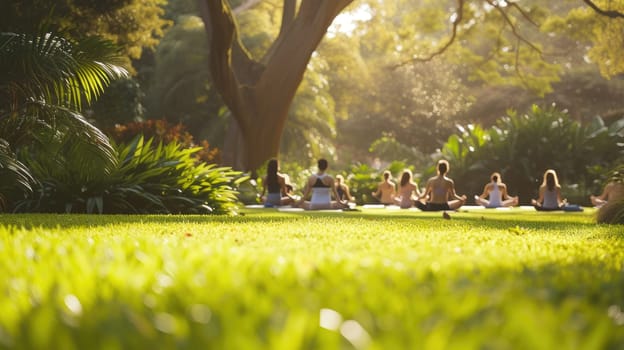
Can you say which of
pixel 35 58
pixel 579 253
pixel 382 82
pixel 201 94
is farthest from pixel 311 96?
pixel 579 253

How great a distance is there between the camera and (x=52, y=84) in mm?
10836

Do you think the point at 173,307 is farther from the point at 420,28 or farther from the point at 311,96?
the point at 311,96

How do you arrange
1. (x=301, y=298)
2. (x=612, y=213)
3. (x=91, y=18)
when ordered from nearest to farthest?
(x=301, y=298), (x=612, y=213), (x=91, y=18)

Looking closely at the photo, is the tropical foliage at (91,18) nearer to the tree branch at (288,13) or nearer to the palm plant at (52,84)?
the palm plant at (52,84)

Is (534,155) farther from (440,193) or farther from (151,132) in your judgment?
(151,132)

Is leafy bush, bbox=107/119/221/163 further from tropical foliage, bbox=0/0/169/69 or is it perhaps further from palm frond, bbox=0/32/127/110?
palm frond, bbox=0/32/127/110

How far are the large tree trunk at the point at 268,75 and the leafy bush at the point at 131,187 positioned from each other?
6338 mm

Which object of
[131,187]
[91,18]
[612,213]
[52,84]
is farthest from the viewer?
[91,18]

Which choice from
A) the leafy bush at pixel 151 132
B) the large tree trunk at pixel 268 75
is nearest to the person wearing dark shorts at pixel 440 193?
the large tree trunk at pixel 268 75

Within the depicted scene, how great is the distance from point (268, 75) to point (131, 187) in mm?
9654

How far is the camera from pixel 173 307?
Answer: 2998 millimetres

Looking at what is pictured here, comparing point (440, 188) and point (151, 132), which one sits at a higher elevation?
point (151, 132)

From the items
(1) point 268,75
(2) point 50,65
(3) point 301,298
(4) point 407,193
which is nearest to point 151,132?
(1) point 268,75

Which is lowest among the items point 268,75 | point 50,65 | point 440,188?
point 440,188
